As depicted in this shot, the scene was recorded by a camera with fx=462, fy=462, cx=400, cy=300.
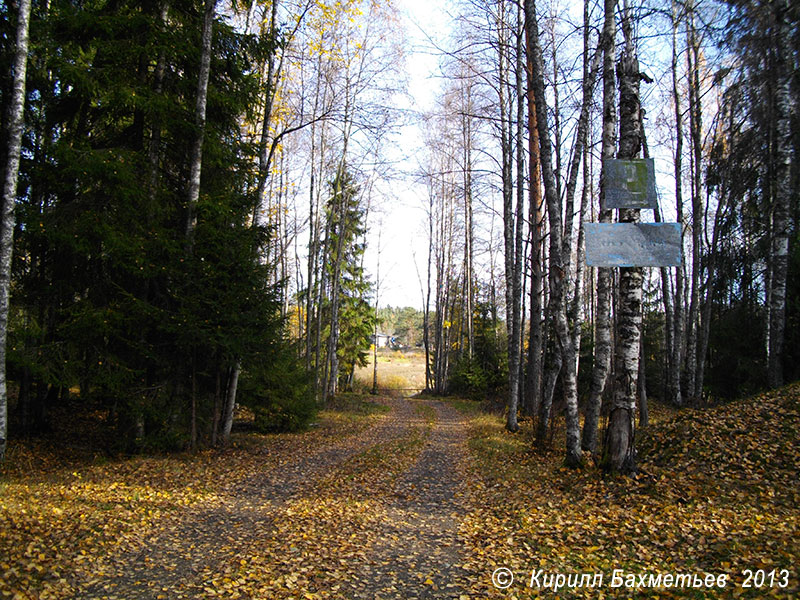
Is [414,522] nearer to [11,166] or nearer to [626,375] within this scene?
[626,375]

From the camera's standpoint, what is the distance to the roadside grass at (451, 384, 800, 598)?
12.6ft

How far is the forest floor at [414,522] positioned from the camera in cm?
386

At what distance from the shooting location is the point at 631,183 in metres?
6.00

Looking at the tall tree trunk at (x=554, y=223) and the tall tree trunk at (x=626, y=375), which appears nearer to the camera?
the tall tree trunk at (x=626, y=375)

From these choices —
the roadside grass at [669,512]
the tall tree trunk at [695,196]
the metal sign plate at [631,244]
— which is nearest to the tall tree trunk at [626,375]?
the roadside grass at [669,512]

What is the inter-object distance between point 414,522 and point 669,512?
2.86 m

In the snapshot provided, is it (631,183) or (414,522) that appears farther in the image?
(631,183)

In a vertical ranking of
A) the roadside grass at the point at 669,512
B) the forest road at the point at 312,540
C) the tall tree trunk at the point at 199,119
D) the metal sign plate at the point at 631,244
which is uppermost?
the tall tree trunk at the point at 199,119

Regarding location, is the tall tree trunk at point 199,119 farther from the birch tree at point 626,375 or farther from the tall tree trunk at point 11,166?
the birch tree at point 626,375

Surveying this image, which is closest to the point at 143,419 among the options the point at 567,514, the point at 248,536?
the point at 248,536

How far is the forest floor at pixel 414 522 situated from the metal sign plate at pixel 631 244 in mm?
2851

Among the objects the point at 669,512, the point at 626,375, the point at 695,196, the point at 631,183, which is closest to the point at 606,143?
the point at 631,183

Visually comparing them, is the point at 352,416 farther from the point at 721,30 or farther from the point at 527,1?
the point at 721,30

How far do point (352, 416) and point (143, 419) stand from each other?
367 inches
